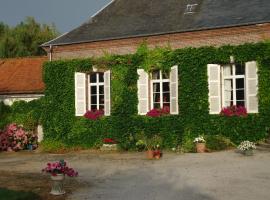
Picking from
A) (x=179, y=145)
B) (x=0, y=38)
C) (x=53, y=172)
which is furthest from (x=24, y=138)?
(x=0, y=38)

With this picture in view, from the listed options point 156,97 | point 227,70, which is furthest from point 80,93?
point 227,70

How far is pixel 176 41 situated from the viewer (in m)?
18.6

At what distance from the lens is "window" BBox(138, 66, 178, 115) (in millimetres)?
18781

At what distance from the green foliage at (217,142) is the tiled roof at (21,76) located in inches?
368

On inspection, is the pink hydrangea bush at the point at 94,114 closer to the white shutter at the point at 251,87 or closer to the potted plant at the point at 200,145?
the potted plant at the point at 200,145

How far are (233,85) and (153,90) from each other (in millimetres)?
3217

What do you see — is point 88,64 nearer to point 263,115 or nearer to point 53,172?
point 263,115

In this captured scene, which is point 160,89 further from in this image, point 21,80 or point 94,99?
point 21,80

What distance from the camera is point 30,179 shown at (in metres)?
11.5

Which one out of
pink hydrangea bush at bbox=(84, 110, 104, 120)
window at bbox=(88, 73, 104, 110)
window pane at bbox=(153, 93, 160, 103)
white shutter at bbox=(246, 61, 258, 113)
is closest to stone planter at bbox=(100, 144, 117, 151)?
pink hydrangea bush at bbox=(84, 110, 104, 120)

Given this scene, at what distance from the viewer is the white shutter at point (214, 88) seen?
17500mm

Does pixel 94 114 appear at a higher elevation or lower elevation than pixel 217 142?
higher

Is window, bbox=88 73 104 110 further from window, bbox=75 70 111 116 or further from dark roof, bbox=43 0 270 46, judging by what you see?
dark roof, bbox=43 0 270 46

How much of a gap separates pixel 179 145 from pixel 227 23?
474 centimetres
